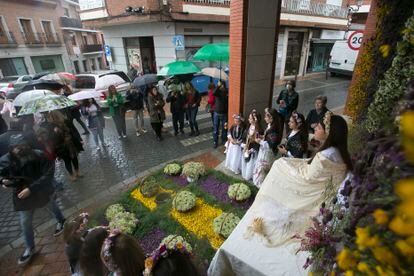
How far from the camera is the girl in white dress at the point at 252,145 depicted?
15.7 feet

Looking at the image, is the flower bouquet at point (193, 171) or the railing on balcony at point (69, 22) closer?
the flower bouquet at point (193, 171)

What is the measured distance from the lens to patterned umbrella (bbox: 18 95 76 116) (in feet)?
15.1

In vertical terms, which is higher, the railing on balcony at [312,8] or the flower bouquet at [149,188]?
the railing on balcony at [312,8]

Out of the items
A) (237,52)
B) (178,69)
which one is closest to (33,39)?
(178,69)

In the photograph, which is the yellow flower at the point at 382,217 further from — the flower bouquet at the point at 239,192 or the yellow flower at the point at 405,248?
the flower bouquet at the point at 239,192

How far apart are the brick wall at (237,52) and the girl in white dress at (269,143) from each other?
4.87 feet

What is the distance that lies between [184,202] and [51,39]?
2869 centimetres

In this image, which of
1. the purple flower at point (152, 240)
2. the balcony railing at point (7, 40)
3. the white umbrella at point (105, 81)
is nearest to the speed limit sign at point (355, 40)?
the purple flower at point (152, 240)

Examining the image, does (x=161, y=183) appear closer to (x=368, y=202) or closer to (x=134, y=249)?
(x=134, y=249)

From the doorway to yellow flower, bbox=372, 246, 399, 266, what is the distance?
20.3 metres

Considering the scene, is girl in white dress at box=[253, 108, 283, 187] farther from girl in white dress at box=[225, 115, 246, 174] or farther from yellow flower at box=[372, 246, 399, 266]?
yellow flower at box=[372, 246, 399, 266]

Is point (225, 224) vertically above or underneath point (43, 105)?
underneath

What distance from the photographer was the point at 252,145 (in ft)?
15.9

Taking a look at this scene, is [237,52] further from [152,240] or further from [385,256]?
[385,256]
